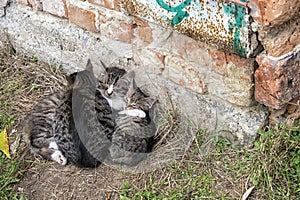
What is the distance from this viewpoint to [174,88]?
10.6ft

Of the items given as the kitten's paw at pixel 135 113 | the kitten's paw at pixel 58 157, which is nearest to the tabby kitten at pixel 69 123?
the kitten's paw at pixel 58 157

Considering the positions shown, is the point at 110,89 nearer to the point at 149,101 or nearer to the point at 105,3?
the point at 149,101

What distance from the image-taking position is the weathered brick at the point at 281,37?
260 cm

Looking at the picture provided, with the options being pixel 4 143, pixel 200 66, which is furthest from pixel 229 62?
pixel 4 143

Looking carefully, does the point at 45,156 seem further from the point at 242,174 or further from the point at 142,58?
the point at 242,174

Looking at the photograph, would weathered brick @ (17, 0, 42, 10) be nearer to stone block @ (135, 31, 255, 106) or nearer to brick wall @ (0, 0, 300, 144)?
brick wall @ (0, 0, 300, 144)

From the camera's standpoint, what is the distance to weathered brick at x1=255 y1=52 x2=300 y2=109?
264 cm

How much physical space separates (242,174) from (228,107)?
39cm

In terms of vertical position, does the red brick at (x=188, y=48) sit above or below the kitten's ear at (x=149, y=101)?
above

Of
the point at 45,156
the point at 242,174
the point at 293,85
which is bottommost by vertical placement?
the point at 45,156

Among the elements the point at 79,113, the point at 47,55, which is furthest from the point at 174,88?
the point at 47,55

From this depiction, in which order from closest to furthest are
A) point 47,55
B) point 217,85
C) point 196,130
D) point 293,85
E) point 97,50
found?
1. point 293,85
2. point 217,85
3. point 196,130
4. point 97,50
5. point 47,55

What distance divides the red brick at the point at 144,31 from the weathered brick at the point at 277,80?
753mm

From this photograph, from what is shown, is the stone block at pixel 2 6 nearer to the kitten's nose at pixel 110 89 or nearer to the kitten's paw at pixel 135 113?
the kitten's nose at pixel 110 89
